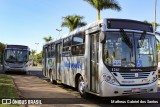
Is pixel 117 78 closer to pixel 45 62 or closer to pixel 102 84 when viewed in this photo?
pixel 102 84

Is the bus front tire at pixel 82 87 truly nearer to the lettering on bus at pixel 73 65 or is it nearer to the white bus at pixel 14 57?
the lettering on bus at pixel 73 65

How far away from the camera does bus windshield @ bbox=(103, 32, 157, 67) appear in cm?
1148

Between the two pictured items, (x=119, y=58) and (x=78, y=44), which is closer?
(x=119, y=58)

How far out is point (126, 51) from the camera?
1158 centimetres

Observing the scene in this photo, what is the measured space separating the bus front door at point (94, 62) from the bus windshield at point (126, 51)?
71 centimetres

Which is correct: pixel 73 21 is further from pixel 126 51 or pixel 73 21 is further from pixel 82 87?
pixel 126 51

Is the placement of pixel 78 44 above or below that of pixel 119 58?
above

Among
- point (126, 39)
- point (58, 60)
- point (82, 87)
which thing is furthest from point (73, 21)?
point (126, 39)

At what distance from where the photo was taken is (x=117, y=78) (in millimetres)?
11328

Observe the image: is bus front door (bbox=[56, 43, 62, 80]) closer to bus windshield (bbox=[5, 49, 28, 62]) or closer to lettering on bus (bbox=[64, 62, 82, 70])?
lettering on bus (bbox=[64, 62, 82, 70])

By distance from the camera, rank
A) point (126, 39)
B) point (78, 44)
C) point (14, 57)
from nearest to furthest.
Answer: point (126, 39)
point (78, 44)
point (14, 57)

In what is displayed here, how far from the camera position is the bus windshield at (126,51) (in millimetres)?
11484

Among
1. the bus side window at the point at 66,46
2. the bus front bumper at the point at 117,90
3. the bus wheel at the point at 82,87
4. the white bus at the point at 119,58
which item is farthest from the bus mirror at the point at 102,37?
the bus side window at the point at 66,46

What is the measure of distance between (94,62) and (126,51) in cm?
149
